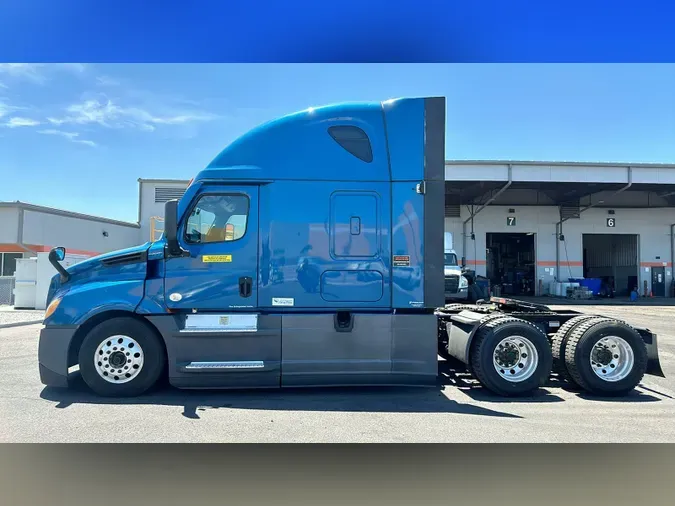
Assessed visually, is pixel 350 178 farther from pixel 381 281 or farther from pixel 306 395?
pixel 306 395

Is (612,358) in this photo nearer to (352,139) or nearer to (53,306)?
(352,139)

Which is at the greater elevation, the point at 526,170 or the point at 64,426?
the point at 526,170

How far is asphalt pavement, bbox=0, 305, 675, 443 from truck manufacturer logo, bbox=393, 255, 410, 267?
174cm

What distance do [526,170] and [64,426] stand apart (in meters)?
24.4

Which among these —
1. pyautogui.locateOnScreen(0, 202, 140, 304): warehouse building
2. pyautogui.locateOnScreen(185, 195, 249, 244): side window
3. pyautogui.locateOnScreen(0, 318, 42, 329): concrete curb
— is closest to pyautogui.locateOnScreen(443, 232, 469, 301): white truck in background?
pyautogui.locateOnScreen(185, 195, 249, 244): side window

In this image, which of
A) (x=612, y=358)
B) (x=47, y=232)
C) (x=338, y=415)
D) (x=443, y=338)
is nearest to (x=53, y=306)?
(x=338, y=415)

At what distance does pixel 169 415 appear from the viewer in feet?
16.8

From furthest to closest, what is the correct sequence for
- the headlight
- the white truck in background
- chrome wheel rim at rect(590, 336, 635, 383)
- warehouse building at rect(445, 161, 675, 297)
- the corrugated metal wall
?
1. the corrugated metal wall
2. warehouse building at rect(445, 161, 675, 297)
3. the white truck in background
4. chrome wheel rim at rect(590, 336, 635, 383)
5. the headlight

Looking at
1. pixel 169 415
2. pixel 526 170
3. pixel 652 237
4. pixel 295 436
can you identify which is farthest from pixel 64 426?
pixel 652 237

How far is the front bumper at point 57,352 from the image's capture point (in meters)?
5.76

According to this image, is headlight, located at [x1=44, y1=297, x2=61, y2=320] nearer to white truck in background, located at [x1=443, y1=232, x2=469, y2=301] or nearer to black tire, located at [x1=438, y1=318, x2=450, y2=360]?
black tire, located at [x1=438, y1=318, x2=450, y2=360]

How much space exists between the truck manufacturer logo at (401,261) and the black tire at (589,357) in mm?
2559

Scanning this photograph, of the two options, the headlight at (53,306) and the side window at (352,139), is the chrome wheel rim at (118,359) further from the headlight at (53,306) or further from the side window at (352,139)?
the side window at (352,139)

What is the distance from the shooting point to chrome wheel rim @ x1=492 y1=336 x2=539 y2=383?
6.11 metres
